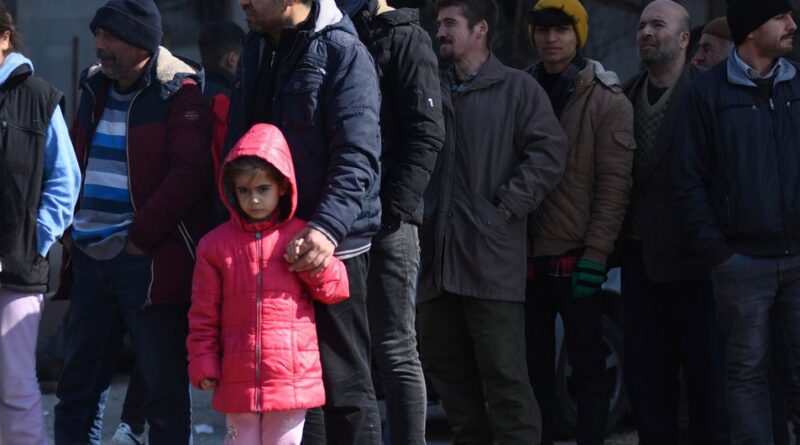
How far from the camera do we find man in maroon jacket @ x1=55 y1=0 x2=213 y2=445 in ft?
20.1

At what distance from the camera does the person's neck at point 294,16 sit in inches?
215

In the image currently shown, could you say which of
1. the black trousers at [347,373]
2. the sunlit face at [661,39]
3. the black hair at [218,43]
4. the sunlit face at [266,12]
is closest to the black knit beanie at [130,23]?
the sunlit face at [266,12]

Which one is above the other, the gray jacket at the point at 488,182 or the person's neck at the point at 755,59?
the person's neck at the point at 755,59

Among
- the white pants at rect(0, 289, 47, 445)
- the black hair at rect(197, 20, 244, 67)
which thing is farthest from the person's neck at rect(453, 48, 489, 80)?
the black hair at rect(197, 20, 244, 67)

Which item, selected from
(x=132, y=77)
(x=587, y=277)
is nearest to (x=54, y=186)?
(x=132, y=77)

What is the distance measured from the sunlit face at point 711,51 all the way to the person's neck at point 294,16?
10.2ft

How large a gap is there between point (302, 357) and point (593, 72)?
236 cm

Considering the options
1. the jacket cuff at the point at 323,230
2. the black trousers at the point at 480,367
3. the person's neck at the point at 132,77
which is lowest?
the black trousers at the point at 480,367

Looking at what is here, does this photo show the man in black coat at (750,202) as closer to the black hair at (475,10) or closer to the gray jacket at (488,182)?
the gray jacket at (488,182)

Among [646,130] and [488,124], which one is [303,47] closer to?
[488,124]

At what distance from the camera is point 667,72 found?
23.1 feet

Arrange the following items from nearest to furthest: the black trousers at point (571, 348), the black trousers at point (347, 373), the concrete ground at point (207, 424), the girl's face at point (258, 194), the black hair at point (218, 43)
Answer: the girl's face at point (258, 194) → the black trousers at point (347, 373) → the black trousers at point (571, 348) → the concrete ground at point (207, 424) → the black hair at point (218, 43)

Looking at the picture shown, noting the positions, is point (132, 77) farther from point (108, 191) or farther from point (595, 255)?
point (595, 255)

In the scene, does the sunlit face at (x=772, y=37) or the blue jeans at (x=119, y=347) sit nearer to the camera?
the blue jeans at (x=119, y=347)
